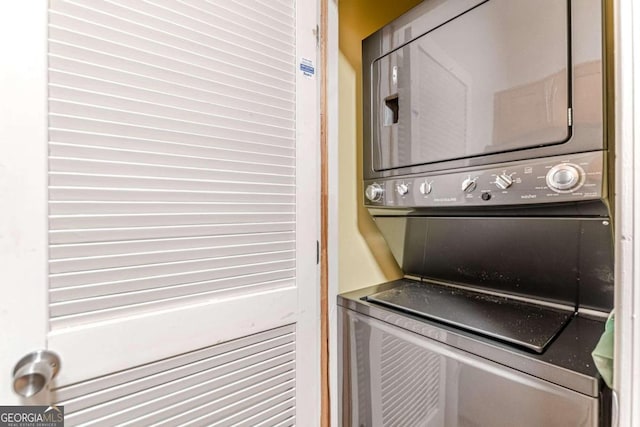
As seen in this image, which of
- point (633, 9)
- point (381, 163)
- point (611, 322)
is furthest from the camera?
point (381, 163)

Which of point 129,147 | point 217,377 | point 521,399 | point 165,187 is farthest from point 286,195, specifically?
point 521,399

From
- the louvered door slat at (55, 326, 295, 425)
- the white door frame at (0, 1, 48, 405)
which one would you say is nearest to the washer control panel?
the louvered door slat at (55, 326, 295, 425)

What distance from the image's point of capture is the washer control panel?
753mm

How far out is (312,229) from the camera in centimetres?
125

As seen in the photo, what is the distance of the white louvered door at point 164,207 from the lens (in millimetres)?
705

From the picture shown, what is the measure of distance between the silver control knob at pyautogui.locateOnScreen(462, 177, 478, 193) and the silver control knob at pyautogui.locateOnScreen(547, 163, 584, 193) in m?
0.20

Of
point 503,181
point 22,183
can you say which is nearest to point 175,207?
point 22,183

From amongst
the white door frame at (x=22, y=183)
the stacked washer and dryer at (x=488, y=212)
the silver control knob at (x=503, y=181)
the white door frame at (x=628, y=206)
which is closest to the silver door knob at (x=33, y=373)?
the white door frame at (x=22, y=183)

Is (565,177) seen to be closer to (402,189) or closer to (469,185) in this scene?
(469,185)

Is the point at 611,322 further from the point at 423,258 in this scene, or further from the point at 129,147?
the point at 129,147

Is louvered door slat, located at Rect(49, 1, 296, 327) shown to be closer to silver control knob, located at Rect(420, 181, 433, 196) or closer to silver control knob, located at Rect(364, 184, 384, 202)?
silver control knob, located at Rect(364, 184, 384, 202)

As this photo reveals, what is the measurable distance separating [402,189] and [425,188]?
0.10 meters

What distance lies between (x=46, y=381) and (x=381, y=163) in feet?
4.12

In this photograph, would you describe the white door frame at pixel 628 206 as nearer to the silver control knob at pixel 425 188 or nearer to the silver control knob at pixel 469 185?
the silver control knob at pixel 469 185
